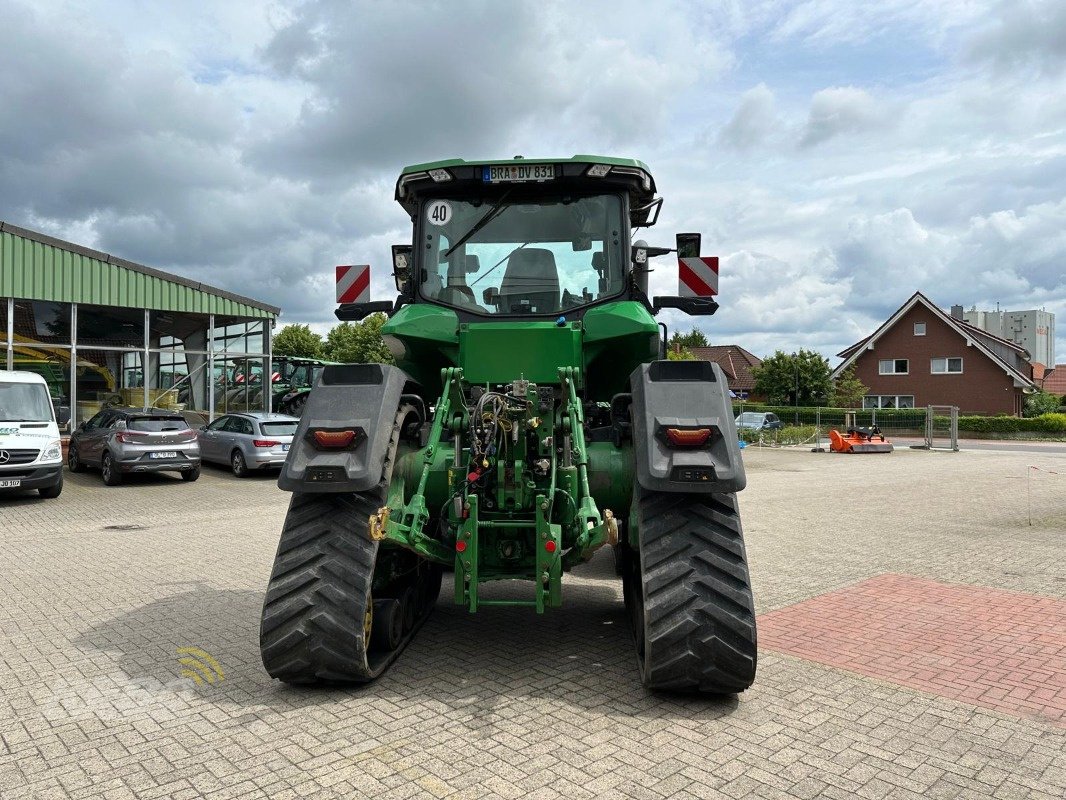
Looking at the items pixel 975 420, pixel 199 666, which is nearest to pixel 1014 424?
pixel 975 420

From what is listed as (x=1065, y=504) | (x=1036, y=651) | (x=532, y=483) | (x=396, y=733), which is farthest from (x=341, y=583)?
(x=1065, y=504)

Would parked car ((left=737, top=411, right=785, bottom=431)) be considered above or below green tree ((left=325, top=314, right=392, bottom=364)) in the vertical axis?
below

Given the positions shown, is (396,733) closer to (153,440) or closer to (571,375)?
(571,375)

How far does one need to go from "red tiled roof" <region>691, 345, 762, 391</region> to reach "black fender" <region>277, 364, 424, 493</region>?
→ 57138mm

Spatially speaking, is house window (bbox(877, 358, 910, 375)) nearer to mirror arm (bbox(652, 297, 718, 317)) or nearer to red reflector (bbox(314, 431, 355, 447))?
mirror arm (bbox(652, 297, 718, 317))

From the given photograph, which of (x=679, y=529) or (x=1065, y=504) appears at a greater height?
(x=679, y=529)

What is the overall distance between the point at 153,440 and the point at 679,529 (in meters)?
14.2

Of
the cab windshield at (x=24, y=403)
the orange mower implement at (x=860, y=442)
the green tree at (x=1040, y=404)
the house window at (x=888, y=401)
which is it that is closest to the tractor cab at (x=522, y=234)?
the cab windshield at (x=24, y=403)

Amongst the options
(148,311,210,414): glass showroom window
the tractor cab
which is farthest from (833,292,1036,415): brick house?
the tractor cab

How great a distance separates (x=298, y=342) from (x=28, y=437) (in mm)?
56927

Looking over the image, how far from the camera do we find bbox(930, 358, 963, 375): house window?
4647cm

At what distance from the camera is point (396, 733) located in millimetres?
3777

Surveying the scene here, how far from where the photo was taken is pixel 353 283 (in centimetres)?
624

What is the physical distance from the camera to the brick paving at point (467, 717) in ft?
10.9
